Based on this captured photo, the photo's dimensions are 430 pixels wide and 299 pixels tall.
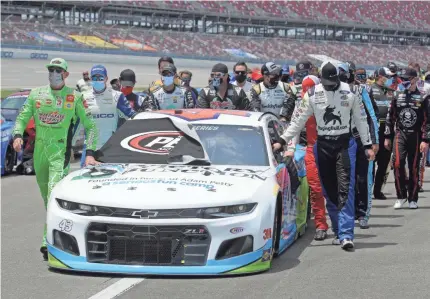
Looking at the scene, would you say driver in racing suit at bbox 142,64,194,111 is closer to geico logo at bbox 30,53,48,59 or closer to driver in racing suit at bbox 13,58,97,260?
driver in racing suit at bbox 13,58,97,260

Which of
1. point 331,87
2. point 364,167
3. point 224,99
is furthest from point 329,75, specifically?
point 224,99

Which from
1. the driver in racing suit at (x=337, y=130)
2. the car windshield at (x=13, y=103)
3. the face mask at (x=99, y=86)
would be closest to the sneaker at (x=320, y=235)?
the driver in racing suit at (x=337, y=130)

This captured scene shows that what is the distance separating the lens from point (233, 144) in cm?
836

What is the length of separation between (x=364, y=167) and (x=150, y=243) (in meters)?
3.95

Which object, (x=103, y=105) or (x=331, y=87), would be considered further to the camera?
(x=103, y=105)

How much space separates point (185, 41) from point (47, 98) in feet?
203

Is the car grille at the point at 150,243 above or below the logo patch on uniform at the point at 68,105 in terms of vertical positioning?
below

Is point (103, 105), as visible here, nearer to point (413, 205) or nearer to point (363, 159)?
point (363, 159)

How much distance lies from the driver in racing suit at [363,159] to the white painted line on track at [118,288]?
3480 millimetres

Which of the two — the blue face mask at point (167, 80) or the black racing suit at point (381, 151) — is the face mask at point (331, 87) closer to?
the blue face mask at point (167, 80)

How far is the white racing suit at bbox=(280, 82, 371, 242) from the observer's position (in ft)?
29.0

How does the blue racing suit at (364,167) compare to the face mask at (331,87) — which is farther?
the blue racing suit at (364,167)

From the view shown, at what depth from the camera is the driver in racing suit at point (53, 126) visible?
8281 mm

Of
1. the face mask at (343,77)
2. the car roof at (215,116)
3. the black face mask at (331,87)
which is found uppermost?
the face mask at (343,77)
